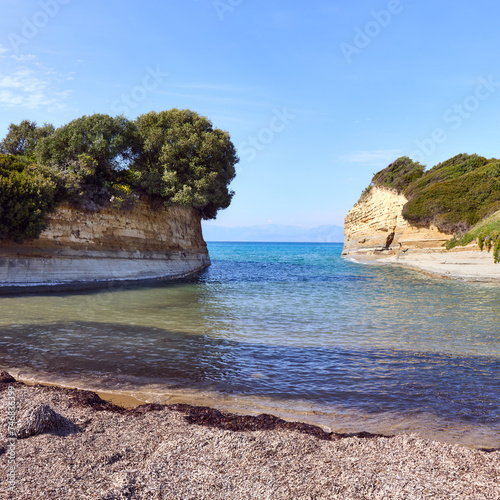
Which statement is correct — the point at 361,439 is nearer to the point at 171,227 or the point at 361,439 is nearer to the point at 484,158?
the point at 171,227

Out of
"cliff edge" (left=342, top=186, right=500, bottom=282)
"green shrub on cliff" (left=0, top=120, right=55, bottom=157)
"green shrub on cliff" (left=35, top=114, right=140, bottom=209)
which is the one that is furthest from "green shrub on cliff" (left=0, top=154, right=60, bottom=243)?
"cliff edge" (left=342, top=186, right=500, bottom=282)

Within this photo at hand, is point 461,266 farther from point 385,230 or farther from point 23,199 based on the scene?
point 23,199

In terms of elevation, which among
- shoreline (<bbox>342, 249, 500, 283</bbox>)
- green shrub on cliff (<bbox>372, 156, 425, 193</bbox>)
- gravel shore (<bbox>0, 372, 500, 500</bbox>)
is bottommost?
gravel shore (<bbox>0, 372, 500, 500</bbox>)

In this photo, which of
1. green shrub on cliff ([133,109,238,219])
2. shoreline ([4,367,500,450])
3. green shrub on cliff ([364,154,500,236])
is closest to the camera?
shoreline ([4,367,500,450])

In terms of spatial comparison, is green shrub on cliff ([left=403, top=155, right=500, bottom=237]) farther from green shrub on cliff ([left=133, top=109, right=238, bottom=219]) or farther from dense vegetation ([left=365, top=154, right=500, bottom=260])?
green shrub on cliff ([left=133, top=109, right=238, bottom=219])

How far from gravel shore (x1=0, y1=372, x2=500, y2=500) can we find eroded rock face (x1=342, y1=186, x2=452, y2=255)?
4965 cm

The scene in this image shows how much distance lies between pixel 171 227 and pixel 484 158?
48575 millimetres

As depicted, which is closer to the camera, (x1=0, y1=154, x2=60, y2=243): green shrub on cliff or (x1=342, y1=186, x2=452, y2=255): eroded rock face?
(x1=0, y1=154, x2=60, y2=243): green shrub on cliff

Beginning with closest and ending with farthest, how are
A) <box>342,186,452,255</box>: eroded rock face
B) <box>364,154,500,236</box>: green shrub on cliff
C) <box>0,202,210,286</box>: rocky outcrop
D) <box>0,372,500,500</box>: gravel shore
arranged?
<box>0,372,500,500</box>: gravel shore
<box>0,202,210,286</box>: rocky outcrop
<box>364,154,500,236</box>: green shrub on cliff
<box>342,186,452,255</box>: eroded rock face

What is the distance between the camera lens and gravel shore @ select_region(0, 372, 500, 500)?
151 inches

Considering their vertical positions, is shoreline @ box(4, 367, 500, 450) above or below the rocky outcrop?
below

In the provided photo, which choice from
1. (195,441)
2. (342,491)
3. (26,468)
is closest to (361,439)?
(342,491)

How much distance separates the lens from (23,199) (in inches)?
961

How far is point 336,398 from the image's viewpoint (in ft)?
24.2
